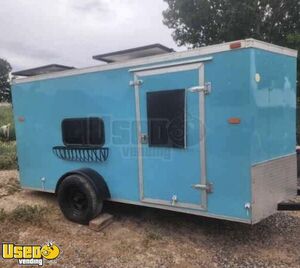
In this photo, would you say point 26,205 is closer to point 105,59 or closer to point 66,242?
point 66,242

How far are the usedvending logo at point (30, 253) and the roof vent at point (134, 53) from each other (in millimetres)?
2806

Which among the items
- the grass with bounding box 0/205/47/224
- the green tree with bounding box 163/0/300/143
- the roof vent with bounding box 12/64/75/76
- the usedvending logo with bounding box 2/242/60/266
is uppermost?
the green tree with bounding box 163/0/300/143

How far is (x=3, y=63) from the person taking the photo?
62.6 meters

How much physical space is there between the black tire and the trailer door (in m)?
0.79

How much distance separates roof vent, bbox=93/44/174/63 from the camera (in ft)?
14.2

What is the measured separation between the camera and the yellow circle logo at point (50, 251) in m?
3.94

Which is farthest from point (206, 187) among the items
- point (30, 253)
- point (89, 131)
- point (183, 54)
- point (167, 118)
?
point (30, 253)

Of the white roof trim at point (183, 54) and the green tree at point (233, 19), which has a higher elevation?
the green tree at point (233, 19)

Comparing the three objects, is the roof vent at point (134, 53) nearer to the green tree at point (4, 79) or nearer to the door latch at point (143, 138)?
the door latch at point (143, 138)

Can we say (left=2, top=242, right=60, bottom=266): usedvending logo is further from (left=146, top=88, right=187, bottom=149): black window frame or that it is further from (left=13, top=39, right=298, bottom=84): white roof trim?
(left=13, top=39, right=298, bottom=84): white roof trim

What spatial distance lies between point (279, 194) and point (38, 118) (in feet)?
13.6

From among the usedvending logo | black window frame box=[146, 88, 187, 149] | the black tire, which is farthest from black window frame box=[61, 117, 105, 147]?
the usedvending logo

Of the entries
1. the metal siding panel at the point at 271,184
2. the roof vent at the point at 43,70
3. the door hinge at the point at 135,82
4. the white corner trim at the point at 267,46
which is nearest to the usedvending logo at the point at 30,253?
the door hinge at the point at 135,82

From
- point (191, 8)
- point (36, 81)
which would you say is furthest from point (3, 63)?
point (36, 81)
